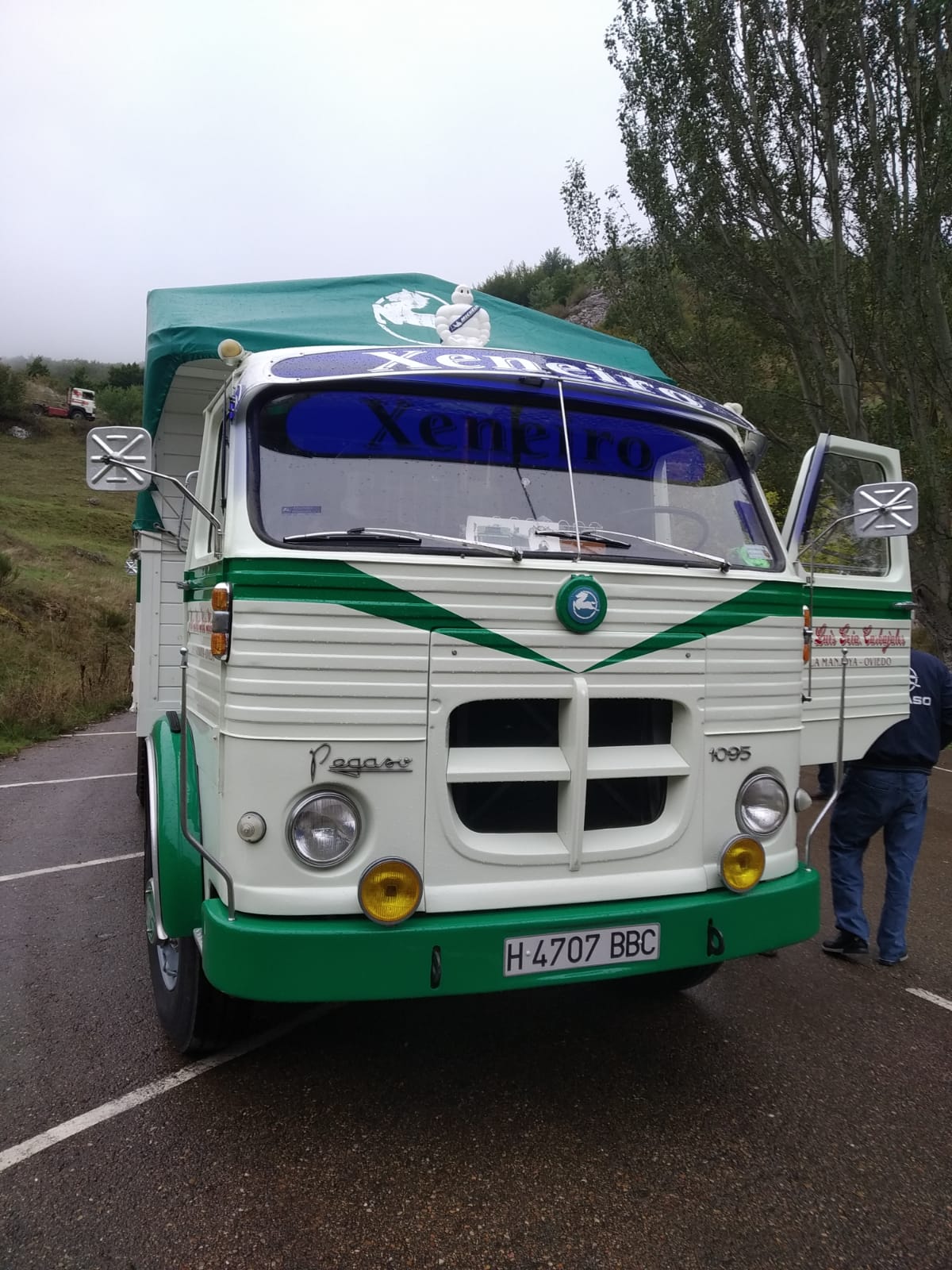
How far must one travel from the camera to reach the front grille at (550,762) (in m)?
3.01

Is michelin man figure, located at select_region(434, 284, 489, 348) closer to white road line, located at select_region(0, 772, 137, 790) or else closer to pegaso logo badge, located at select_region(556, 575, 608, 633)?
pegaso logo badge, located at select_region(556, 575, 608, 633)

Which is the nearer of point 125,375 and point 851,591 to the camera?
point 851,591

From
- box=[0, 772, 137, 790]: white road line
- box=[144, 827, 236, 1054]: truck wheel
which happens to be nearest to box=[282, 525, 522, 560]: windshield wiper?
box=[144, 827, 236, 1054]: truck wheel

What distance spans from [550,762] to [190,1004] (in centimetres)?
156

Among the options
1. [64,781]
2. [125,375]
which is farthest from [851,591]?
[125,375]

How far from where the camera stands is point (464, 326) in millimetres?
4395

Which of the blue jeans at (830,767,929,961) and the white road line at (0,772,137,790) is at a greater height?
the blue jeans at (830,767,929,961)

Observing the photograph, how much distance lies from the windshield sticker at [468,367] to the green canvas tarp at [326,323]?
0.92m

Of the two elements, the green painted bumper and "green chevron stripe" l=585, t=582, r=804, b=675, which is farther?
"green chevron stripe" l=585, t=582, r=804, b=675

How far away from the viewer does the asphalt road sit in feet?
8.30

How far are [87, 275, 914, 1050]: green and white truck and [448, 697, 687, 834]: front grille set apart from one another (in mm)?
10

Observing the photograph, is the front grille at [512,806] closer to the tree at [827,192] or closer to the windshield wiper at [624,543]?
the windshield wiper at [624,543]

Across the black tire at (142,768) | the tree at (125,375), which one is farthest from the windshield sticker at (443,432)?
the tree at (125,375)

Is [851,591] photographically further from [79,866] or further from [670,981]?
[79,866]
